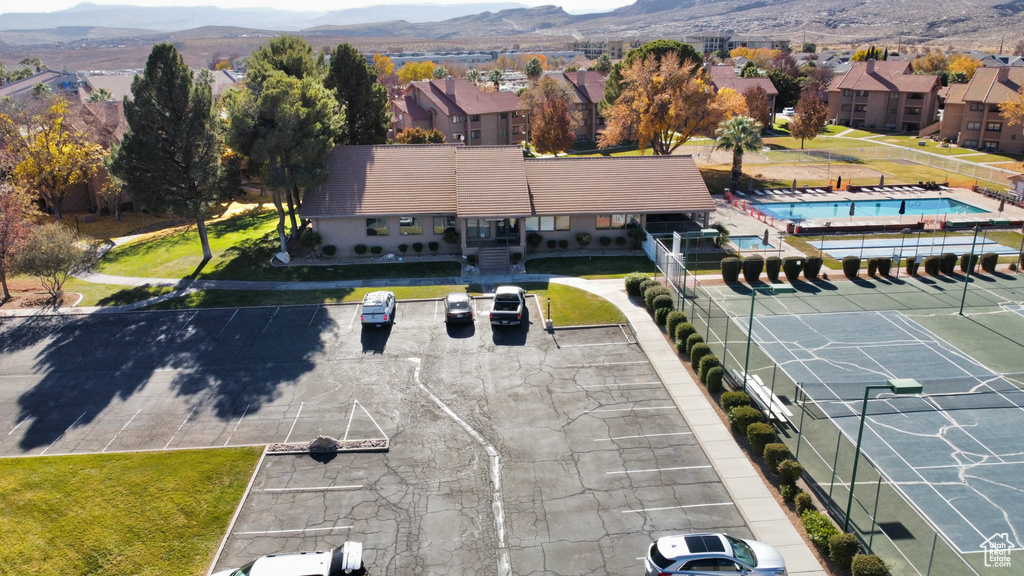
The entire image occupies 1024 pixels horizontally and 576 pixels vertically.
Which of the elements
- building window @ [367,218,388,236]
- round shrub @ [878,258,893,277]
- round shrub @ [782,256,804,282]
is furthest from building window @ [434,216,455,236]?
round shrub @ [878,258,893,277]

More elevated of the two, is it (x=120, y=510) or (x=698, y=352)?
(x=698, y=352)

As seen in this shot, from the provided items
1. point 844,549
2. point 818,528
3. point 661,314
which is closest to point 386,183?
point 661,314

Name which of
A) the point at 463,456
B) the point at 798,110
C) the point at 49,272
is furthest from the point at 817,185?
the point at 49,272

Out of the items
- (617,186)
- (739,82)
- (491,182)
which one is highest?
(739,82)

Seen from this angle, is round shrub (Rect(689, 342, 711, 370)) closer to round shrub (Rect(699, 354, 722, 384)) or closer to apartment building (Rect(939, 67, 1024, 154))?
round shrub (Rect(699, 354, 722, 384))

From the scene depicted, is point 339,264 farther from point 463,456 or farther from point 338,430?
point 463,456

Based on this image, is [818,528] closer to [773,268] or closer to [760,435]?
[760,435]

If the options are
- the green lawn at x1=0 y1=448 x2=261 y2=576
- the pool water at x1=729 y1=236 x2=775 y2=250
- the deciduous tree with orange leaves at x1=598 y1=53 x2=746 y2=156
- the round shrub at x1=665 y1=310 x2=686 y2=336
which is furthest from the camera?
the deciduous tree with orange leaves at x1=598 y1=53 x2=746 y2=156
